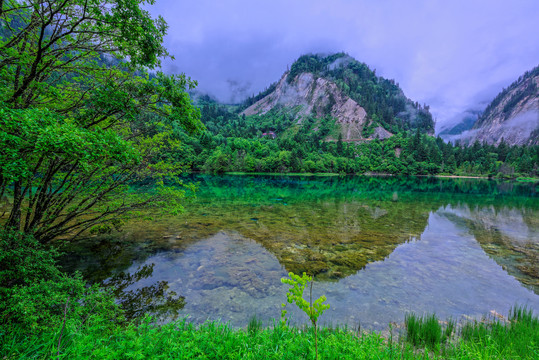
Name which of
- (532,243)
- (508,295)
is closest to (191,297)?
(508,295)

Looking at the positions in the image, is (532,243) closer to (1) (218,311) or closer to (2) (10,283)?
(1) (218,311)

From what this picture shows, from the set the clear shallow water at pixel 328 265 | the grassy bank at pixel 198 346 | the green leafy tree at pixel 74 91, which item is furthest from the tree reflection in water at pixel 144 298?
the green leafy tree at pixel 74 91

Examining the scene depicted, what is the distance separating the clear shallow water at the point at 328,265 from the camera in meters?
8.94

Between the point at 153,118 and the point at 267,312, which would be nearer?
the point at 267,312

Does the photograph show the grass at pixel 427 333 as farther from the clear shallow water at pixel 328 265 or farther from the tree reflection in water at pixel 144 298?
the tree reflection in water at pixel 144 298

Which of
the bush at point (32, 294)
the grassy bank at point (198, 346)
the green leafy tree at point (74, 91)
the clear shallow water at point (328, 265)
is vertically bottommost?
the clear shallow water at point (328, 265)

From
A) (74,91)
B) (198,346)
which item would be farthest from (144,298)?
(74,91)

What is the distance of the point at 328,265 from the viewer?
12.5 meters

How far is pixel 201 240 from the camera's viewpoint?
15.9 metres

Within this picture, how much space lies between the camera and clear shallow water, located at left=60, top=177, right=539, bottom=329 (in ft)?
29.3

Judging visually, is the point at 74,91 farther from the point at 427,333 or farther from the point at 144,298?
the point at 427,333

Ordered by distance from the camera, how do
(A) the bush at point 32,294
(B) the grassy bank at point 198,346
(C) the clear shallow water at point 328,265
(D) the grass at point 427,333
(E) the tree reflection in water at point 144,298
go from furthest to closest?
(C) the clear shallow water at point 328,265, (E) the tree reflection in water at point 144,298, (D) the grass at point 427,333, (A) the bush at point 32,294, (B) the grassy bank at point 198,346

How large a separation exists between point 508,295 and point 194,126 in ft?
51.9

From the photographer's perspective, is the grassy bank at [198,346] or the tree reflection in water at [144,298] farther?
the tree reflection in water at [144,298]
